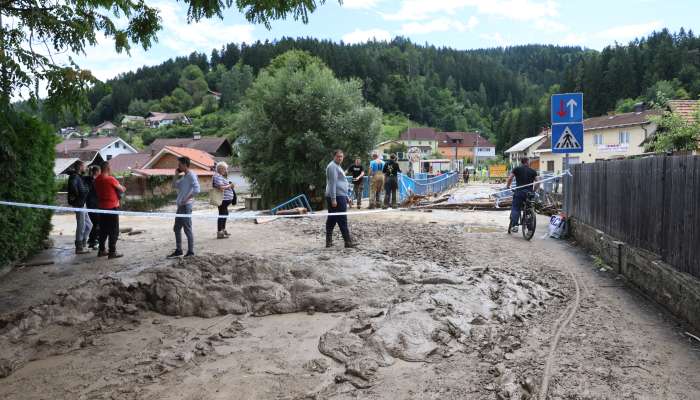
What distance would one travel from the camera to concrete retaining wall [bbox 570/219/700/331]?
5754 mm

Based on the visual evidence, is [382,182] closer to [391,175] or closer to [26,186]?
[391,175]

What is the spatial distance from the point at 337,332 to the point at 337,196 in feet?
16.2

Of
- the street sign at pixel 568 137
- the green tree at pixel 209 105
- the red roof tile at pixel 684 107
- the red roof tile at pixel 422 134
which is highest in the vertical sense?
the green tree at pixel 209 105

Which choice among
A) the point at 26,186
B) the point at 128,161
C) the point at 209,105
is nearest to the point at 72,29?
the point at 26,186

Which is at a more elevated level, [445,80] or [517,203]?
[445,80]

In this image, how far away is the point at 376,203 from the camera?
18.8 meters

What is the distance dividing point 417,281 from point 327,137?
23272 mm

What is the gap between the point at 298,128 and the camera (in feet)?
101

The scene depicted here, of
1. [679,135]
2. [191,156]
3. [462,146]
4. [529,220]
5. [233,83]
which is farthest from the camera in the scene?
[462,146]

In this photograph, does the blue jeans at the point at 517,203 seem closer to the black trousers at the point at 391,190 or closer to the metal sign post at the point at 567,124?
the metal sign post at the point at 567,124

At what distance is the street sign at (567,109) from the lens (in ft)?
38.7

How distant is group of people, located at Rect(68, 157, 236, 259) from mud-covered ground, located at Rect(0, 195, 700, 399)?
0.80 m

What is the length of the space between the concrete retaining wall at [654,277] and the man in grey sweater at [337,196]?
4426 millimetres

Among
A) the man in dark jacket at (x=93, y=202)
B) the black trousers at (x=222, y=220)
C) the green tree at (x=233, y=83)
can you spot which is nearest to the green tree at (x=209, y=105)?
the green tree at (x=233, y=83)
